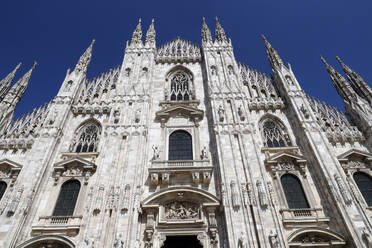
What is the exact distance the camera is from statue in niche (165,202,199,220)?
42.9 feet

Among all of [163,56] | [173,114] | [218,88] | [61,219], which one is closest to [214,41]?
[163,56]

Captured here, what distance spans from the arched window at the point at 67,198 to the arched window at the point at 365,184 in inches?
640

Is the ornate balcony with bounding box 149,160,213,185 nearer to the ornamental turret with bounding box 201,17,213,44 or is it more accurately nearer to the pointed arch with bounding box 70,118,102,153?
the pointed arch with bounding box 70,118,102,153

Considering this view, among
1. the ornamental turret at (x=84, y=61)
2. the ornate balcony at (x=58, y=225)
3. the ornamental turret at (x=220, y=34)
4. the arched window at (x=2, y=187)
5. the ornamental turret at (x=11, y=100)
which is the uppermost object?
the ornamental turret at (x=220, y=34)

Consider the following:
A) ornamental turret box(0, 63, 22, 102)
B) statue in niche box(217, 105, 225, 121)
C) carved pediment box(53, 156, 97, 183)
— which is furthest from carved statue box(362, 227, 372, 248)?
ornamental turret box(0, 63, 22, 102)

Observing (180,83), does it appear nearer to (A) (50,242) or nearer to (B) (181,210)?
(B) (181,210)

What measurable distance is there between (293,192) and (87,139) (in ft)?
45.1

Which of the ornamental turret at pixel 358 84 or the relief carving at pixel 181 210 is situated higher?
the ornamental turret at pixel 358 84

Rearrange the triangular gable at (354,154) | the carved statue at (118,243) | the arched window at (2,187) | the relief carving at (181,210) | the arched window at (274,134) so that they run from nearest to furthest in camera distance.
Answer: the carved statue at (118,243), the relief carving at (181,210), the arched window at (2,187), the triangular gable at (354,154), the arched window at (274,134)

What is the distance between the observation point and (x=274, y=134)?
56.5 ft

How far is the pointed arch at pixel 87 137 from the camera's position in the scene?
55.0 ft

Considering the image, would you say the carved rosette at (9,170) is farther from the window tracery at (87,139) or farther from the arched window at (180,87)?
the arched window at (180,87)

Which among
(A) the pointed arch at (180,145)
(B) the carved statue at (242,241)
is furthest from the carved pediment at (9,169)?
(B) the carved statue at (242,241)

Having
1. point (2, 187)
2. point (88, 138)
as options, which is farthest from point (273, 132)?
point (2, 187)
